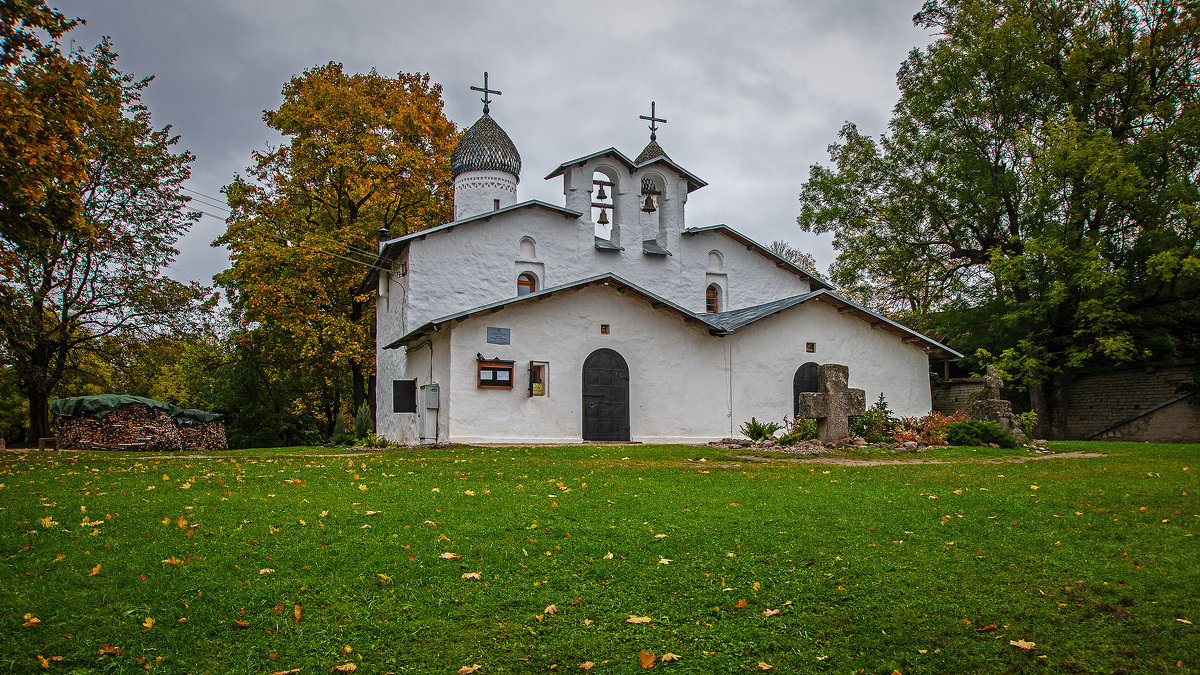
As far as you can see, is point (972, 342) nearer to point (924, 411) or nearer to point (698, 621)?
point (924, 411)

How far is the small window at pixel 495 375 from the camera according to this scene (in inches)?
762

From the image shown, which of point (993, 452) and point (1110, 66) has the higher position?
point (1110, 66)

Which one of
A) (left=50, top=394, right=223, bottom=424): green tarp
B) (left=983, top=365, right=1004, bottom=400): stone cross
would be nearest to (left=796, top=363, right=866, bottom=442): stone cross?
(left=983, top=365, right=1004, bottom=400): stone cross

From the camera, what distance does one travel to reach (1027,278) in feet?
88.2

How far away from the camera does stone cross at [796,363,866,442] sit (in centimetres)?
1734

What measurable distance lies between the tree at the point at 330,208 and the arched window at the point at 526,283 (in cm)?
592

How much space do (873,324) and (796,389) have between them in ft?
11.5

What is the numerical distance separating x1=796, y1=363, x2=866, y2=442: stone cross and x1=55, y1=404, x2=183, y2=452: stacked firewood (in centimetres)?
2101

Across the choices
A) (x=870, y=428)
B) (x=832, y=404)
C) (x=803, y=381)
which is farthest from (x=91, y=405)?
(x=870, y=428)

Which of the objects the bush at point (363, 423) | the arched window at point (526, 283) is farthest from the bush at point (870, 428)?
the bush at point (363, 423)

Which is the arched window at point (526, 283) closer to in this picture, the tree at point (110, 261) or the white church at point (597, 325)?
the white church at point (597, 325)

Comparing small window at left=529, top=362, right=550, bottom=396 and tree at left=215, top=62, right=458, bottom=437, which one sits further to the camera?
tree at left=215, top=62, right=458, bottom=437

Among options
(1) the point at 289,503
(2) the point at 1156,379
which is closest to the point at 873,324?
(2) the point at 1156,379

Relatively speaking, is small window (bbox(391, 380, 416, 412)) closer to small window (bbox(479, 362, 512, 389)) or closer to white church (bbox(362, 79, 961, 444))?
white church (bbox(362, 79, 961, 444))
